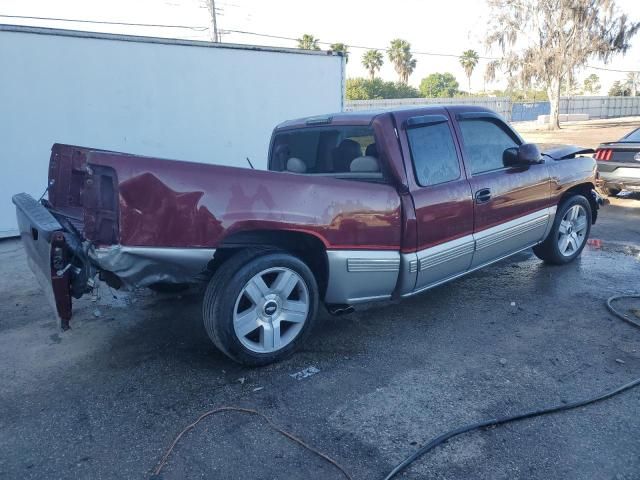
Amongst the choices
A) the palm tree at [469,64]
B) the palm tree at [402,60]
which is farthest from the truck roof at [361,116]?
the palm tree at [469,64]

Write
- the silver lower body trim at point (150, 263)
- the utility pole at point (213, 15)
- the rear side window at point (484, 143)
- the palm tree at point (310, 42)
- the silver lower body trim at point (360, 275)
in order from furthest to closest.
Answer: the palm tree at point (310, 42)
the utility pole at point (213, 15)
the rear side window at point (484, 143)
the silver lower body trim at point (360, 275)
the silver lower body trim at point (150, 263)

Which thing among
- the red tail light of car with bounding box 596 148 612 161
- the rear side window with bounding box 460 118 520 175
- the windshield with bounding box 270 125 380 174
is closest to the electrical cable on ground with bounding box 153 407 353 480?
the windshield with bounding box 270 125 380 174

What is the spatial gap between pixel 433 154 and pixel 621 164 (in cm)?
653

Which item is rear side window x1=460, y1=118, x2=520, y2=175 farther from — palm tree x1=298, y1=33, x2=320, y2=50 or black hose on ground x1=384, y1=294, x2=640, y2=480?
palm tree x1=298, y1=33, x2=320, y2=50

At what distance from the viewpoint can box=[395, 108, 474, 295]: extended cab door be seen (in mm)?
3906

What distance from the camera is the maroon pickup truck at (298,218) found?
296 centimetres

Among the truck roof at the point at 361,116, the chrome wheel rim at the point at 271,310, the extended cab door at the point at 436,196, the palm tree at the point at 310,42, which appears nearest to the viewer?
the chrome wheel rim at the point at 271,310

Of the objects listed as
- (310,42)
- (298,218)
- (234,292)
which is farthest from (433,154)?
(310,42)

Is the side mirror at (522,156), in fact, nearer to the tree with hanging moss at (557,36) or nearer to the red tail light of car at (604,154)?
the red tail light of car at (604,154)

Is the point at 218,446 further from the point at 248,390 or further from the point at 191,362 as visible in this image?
the point at 191,362

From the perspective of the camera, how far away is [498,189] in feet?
14.7

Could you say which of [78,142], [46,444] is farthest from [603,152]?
[46,444]

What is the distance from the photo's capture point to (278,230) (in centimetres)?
340

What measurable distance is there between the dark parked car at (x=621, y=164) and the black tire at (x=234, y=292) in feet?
25.1
